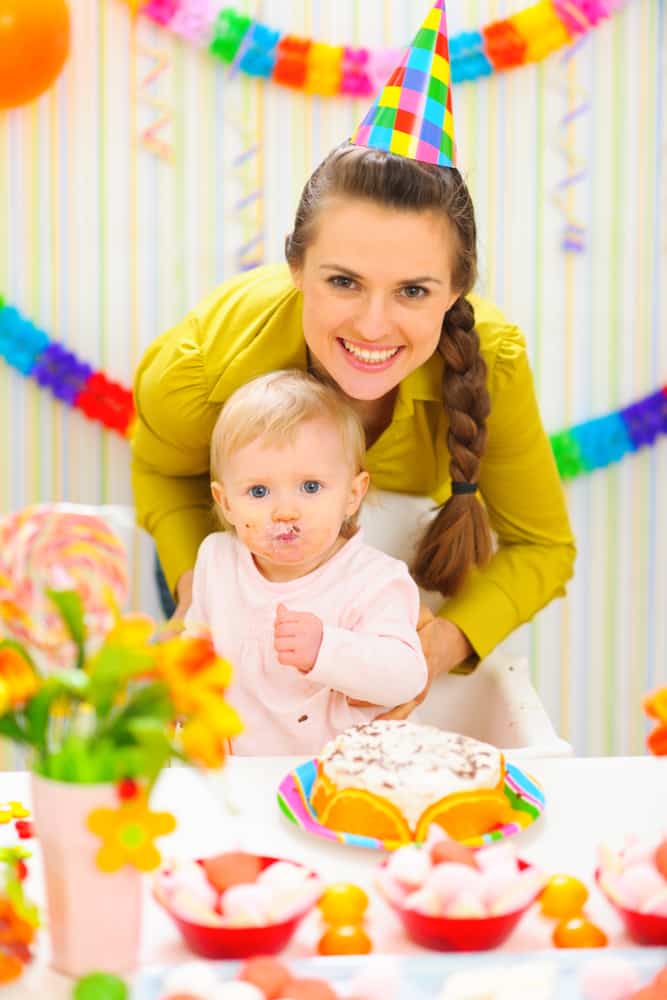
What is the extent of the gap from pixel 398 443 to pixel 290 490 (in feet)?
1.22

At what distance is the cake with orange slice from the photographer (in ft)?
3.25

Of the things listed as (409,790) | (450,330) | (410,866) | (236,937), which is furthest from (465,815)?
(450,330)

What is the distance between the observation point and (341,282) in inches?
60.8

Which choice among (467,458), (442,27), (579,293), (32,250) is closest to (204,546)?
(467,458)

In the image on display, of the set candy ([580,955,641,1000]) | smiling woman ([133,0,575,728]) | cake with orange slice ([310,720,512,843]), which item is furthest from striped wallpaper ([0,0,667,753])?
candy ([580,955,641,1000])

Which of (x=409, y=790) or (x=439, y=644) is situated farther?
(x=439, y=644)

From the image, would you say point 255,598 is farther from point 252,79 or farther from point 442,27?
point 252,79

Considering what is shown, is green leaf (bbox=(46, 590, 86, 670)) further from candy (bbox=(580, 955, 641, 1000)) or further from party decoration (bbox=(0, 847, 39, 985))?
candy (bbox=(580, 955, 641, 1000))

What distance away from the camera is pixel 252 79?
250 cm

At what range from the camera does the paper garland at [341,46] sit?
2.44m

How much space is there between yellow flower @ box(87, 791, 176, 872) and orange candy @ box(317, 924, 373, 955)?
0.48ft

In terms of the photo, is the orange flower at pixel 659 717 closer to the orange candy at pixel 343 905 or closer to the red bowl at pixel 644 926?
the red bowl at pixel 644 926

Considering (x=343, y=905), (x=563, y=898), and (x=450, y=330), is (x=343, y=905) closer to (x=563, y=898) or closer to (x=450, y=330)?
(x=563, y=898)

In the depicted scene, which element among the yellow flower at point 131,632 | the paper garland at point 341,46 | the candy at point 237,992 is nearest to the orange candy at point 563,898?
the candy at point 237,992
